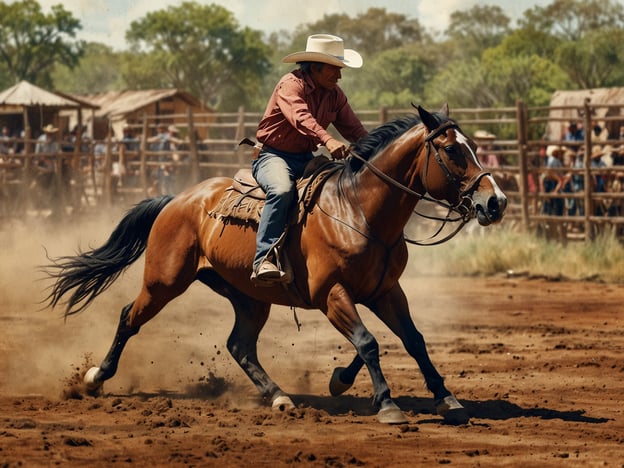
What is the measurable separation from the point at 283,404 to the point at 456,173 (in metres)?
1.91

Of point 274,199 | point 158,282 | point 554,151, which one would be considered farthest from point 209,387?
point 554,151

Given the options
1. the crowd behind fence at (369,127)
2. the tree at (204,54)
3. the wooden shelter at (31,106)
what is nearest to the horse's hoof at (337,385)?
the crowd behind fence at (369,127)

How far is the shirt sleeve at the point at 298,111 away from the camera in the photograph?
24.0 ft

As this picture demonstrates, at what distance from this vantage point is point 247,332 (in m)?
8.31

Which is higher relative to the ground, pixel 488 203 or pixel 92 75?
pixel 92 75

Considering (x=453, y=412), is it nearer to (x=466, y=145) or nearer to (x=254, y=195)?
(x=466, y=145)

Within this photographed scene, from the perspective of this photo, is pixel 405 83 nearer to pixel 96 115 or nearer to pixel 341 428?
pixel 96 115

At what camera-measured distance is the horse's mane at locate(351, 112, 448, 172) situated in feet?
24.4

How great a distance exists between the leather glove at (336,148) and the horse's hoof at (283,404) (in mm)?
1634

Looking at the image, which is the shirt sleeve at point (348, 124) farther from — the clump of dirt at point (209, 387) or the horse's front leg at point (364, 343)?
the clump of dirt at point (209, 387)


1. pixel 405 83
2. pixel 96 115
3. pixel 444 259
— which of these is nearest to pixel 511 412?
pixel 444 259

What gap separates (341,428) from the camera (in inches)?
271

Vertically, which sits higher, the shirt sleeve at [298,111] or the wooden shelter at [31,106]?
the wooden shelter at [31,106]

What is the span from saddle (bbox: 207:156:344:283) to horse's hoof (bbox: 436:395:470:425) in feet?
4.17
